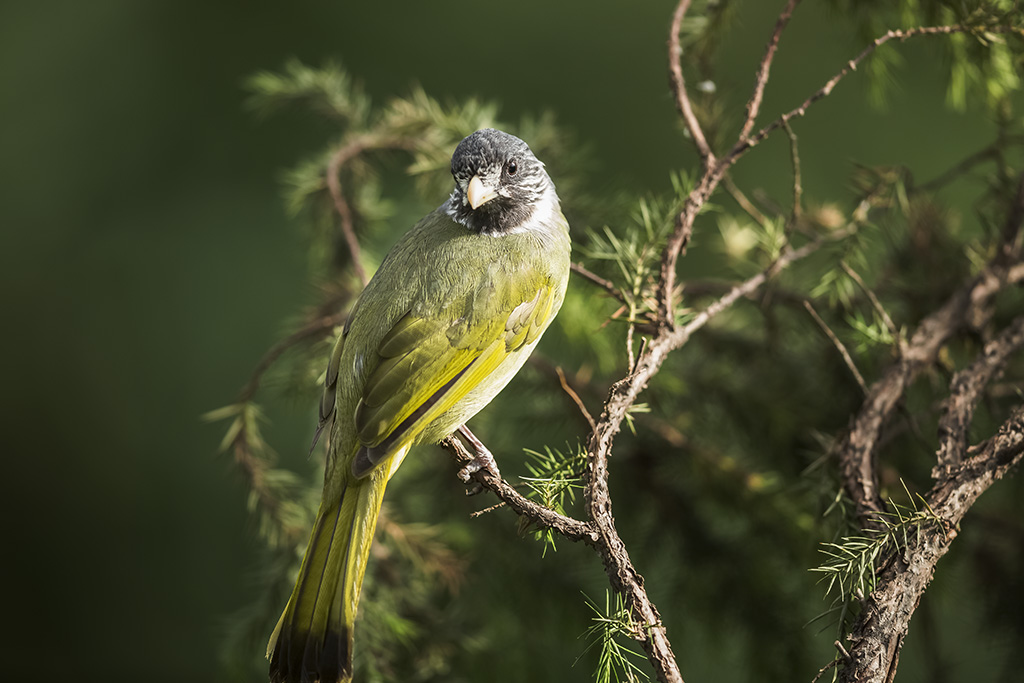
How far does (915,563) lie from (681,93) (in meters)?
0.91

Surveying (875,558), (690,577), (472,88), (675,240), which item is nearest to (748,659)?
(690,577)

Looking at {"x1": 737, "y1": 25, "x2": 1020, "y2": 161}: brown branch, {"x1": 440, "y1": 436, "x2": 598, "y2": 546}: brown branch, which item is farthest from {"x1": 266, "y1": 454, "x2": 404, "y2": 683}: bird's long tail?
{"x1": 737, "y1": 25, "x2": 1020, "y2": 161}: brown branch

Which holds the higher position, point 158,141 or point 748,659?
point 158,141

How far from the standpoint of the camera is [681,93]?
1.52 metres

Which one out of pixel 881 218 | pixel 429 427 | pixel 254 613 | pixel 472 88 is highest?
pixel 472 88

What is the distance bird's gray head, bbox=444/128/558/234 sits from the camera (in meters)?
1.83

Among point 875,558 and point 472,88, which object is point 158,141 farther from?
point 875,558

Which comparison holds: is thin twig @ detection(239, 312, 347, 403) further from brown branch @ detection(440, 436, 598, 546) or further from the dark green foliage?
brown branch @ detection(440, 436, 598, 546)

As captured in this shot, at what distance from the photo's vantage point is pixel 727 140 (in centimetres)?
182

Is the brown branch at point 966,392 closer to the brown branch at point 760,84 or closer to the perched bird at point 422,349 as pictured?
the brown branch at point 760,84

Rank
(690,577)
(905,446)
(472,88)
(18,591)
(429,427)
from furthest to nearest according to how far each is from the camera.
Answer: (472,88)
(18,591)
(690,577)
(905,446)
(429,427)

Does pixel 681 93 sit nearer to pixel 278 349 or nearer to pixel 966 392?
pixel 966 392

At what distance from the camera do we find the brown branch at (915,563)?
0.97m

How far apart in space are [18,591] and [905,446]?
3.86 m
